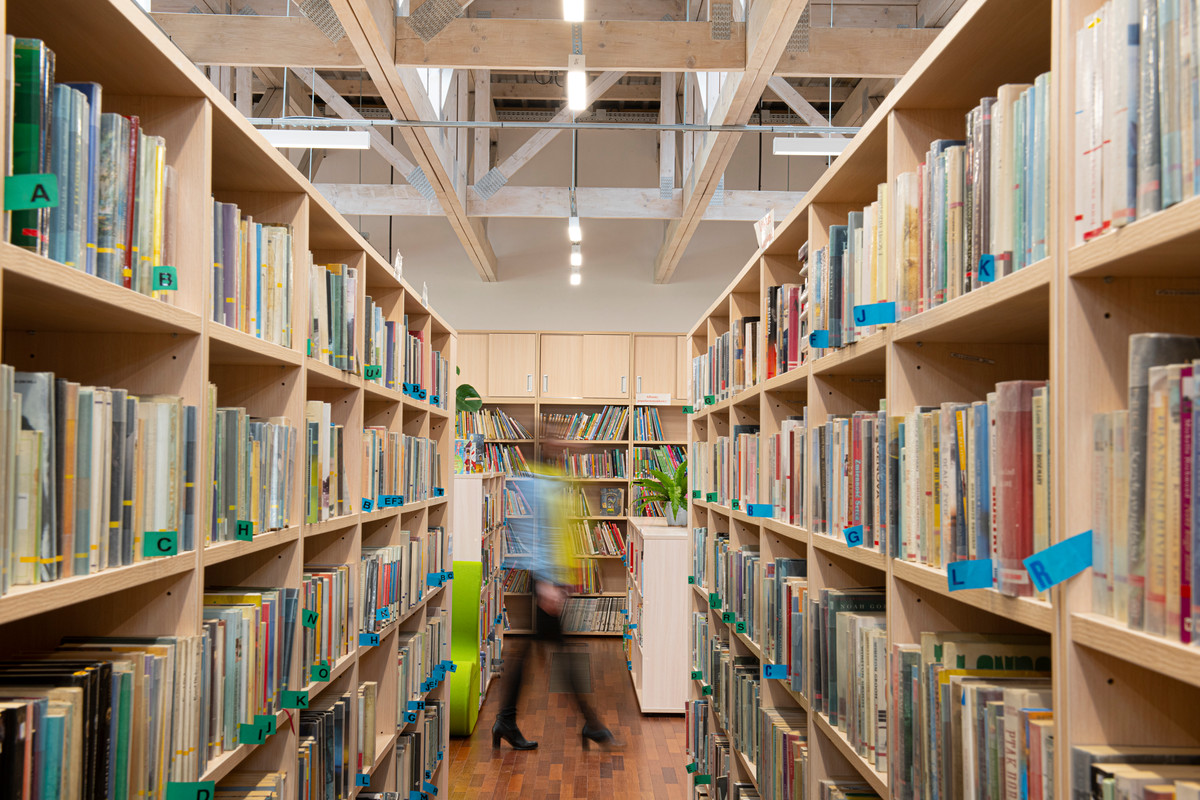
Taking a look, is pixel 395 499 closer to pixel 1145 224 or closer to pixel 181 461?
pixel 181 461

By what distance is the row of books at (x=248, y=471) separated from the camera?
1.79 metres

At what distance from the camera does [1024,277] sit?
45.8 inches

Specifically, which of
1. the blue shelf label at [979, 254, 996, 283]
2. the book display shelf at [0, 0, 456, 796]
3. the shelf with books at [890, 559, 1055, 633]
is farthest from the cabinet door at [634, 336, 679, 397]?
the blue shelf label at [979, 254, 996, 283]

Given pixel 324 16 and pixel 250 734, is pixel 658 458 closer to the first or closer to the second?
pixel 324 16

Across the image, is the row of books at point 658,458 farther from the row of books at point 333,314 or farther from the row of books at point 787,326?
the row of books at point 333,314

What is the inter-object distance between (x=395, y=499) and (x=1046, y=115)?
2.63 meters

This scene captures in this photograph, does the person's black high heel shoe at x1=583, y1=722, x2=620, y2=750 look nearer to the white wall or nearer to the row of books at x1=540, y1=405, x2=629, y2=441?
the row of books at x1=540, y1=405, x2=629, y2=441

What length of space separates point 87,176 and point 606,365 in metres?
7.10

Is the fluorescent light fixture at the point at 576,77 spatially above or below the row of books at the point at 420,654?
above

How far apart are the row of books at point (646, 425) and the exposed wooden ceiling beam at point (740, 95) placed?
199 centimetres

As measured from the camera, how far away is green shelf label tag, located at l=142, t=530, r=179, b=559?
57.6 inches

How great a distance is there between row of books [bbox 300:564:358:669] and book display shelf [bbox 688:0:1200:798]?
4.32 feet

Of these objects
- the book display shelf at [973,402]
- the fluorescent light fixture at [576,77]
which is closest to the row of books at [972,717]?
the book display shelf at [973,402]

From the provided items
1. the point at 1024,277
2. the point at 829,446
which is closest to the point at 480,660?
the point at 829,446
